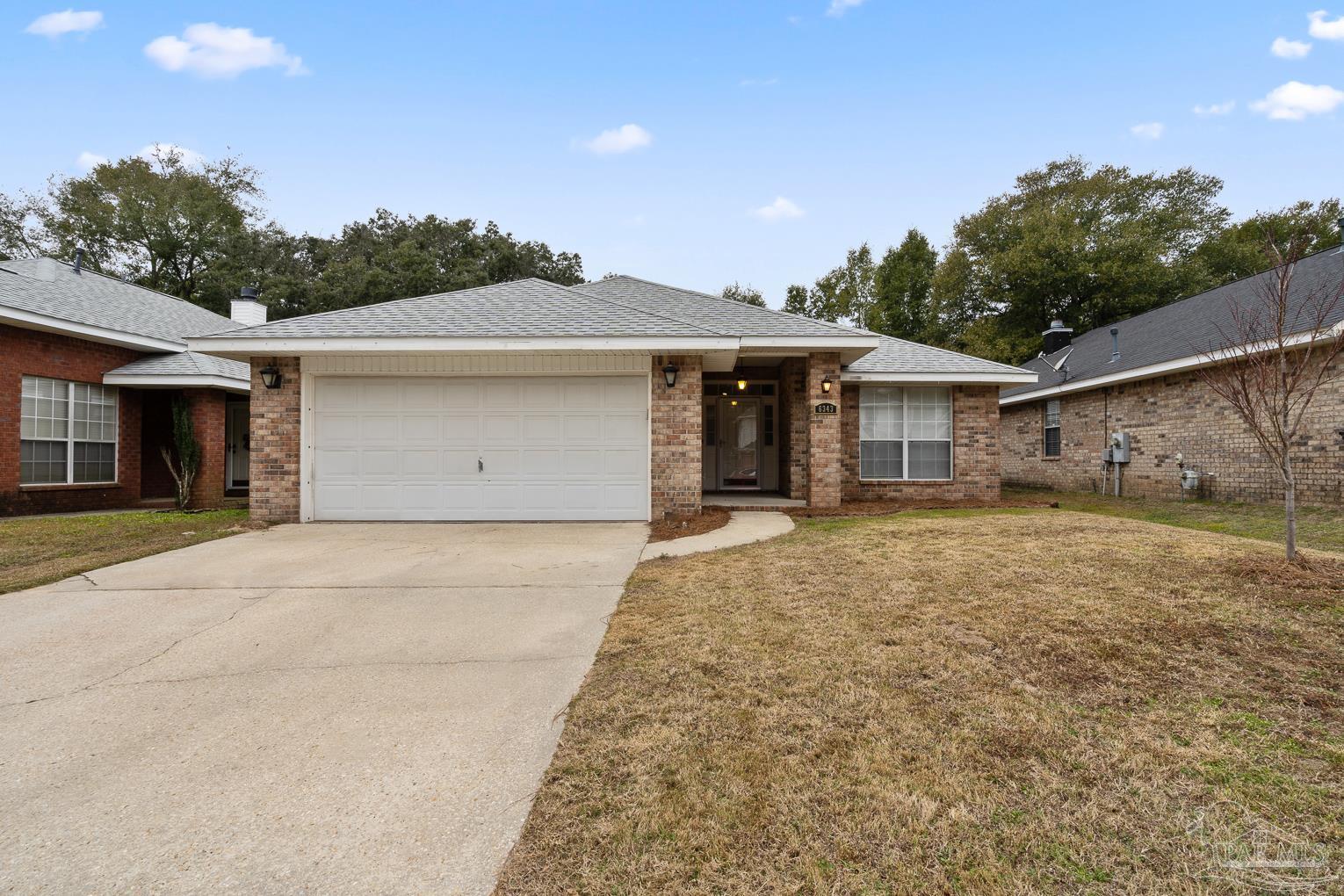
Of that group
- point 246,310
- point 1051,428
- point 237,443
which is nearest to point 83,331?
point 237,443

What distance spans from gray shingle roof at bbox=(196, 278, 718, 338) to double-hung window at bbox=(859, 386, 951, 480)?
4.76 meters

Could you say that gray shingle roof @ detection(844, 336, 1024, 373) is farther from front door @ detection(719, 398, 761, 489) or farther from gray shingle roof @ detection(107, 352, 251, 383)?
gray shingle roof @ detection(107, 352, 251, 383)

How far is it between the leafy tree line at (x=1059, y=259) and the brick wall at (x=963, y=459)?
48.6ft

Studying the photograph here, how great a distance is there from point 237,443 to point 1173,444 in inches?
809

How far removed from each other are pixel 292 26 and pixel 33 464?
9986 mm

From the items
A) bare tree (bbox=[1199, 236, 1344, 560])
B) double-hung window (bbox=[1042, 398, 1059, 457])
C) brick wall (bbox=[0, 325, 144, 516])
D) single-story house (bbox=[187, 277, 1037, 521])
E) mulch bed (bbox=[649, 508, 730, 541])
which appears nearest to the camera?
bare tree (bbox=[1199, 236, 1344, 560])

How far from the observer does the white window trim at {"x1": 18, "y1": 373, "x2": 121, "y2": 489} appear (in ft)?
32.9

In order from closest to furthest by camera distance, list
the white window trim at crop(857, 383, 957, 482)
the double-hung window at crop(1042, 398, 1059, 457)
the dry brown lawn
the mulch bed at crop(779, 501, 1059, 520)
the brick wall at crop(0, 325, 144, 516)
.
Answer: the dry brown lawn → the mulch bed at crop(779, 501, 1059, 520) → the brick wall at crop(0, 325, 144, 516) → the white window trim at crop(857, 383, 957, 482) → the double-hung window at crop(1042, 398, 1059, 457)

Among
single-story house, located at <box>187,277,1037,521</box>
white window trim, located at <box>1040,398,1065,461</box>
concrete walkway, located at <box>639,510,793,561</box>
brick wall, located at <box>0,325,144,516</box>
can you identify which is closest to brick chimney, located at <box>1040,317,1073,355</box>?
white window trim, located at <box>1040,398,1065,461</box>

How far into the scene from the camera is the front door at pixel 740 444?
1277cm

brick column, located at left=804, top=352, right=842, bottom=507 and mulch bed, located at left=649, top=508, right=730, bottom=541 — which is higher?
brick column, located at left=804, top=352, right=842, bottom=507

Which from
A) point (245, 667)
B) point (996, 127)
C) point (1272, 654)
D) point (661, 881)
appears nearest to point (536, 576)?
point (245, 667)

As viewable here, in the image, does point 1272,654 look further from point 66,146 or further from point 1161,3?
point 66,146

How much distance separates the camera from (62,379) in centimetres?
1041
